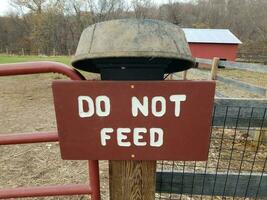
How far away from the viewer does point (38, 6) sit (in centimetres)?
5369

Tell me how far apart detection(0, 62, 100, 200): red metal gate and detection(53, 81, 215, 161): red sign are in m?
0.23

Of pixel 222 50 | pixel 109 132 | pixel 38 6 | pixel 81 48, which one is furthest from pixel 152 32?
pixel 38 6

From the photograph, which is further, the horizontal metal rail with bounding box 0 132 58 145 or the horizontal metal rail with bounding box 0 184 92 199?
the horizontal metal rail with bounding box 0 184 92 199

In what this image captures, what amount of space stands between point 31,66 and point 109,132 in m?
0.52

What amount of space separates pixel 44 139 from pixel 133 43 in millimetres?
851

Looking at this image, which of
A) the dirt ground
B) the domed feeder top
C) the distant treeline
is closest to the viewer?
the domed feeder top

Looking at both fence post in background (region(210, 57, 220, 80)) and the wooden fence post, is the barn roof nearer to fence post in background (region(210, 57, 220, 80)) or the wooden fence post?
fence post in background (region(210, 57, 220, 80))

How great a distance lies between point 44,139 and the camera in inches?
60.9

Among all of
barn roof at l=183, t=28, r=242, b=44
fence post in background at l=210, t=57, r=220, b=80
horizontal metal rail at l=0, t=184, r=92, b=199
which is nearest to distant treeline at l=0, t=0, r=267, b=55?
barn roof at l=183, t=28, r=242, b=44

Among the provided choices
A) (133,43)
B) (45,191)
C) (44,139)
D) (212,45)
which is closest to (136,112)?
(133,43)

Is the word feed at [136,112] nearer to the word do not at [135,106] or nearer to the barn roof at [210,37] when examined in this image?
the word do not at [135,106]

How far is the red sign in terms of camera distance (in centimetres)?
107

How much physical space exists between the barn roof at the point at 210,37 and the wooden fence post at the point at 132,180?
25546mm

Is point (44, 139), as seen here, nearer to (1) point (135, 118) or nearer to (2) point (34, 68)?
(2) point (34, 68)
